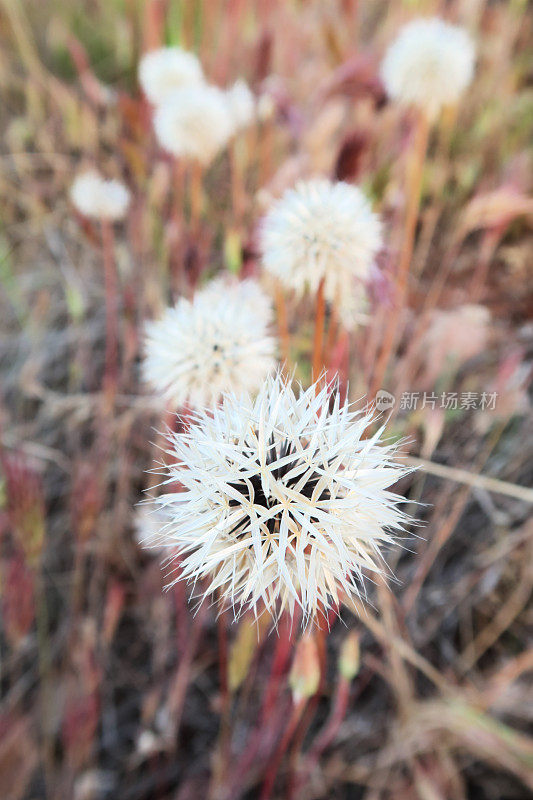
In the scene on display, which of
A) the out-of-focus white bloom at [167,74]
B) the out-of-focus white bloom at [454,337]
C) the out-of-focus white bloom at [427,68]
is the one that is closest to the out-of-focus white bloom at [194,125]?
the out-of-focus white bloom at [167,74]

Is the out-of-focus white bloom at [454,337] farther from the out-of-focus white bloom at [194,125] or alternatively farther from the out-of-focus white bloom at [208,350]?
the out-of-focus white bloom at [194,125]

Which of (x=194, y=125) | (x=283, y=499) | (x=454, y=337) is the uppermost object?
(x=194, y=125)

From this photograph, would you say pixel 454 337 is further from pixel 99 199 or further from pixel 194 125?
pixel 99 199

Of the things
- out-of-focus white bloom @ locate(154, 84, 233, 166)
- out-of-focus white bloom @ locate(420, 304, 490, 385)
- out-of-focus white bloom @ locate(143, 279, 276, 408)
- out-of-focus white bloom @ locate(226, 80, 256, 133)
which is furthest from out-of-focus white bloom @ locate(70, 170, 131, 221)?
out-of-focus white bloom @ locate(420, 304, 490, 385)

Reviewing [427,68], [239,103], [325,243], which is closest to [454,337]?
[325,243]

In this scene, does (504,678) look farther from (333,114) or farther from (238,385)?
(333,114)

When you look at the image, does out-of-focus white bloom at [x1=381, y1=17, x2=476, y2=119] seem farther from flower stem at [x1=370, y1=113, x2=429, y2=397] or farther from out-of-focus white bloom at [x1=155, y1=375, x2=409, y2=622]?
out-of-focus white bloom at [x1=155, y1=375, x2=409, y2=622]

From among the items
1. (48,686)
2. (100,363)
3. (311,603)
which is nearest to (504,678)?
(311,603)
